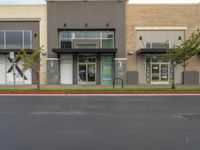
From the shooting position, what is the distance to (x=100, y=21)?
115 ft

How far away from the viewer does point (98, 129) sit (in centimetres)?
1038

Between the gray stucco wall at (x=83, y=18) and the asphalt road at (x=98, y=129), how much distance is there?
20006mm

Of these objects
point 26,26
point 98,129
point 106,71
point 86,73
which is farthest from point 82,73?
point 98,129

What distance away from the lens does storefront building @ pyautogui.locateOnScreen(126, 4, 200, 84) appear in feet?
115

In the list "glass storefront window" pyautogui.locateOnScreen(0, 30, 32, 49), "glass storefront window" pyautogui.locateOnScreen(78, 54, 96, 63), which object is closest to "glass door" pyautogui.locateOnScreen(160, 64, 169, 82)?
"glass storefront window" pyautogui.locateOnScreen(78, 54, 96, 63)

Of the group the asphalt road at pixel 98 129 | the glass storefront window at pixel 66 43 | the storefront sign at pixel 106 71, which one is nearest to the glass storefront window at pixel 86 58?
the storefront sign at pixel 106 71

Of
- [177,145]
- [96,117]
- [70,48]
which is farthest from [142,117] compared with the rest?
[70,48]

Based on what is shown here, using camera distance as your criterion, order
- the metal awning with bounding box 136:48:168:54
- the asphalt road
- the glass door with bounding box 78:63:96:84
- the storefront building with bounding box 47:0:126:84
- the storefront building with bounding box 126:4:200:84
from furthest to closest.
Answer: the glass door with bounding box 78:63:96:84 < the storefront building with bounding box 126:4:200:84 < the storefront building with bounding box 47:0:126:84 < the metal awning with bounding box 136:48:168:54 < the asphalt road

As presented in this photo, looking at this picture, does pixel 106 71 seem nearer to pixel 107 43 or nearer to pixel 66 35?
pixel 107 43

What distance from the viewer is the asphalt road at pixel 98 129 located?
8.23 metres

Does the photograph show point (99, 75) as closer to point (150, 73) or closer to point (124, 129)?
point (150, 73)

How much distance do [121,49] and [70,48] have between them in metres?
4.77

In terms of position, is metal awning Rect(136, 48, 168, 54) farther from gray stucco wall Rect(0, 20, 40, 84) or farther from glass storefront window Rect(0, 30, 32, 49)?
glass storefront window Rect(0, 30, 32, 49)

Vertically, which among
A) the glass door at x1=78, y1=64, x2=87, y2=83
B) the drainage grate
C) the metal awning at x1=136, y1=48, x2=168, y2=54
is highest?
the metal awning at x1=136, y1=48, x2=168, y2=54
